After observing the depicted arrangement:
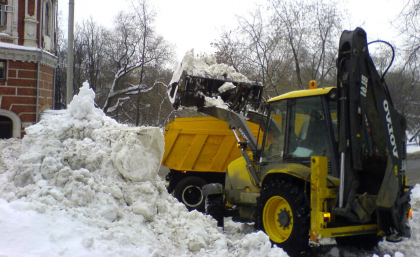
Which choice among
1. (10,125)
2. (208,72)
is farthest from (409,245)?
(10,125)

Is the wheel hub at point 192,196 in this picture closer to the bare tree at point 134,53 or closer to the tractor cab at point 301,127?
the tractor cab at point 301,127

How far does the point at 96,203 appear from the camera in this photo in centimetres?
446

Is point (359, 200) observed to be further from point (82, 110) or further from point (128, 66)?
point (128, 66)

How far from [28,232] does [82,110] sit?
2648mm

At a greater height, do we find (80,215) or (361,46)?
(361,46)

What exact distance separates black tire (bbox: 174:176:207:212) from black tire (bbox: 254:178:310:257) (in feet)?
11.7

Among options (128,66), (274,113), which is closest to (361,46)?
(274,113)

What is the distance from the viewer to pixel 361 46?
495cm

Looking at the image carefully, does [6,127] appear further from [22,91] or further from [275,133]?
[275,133]

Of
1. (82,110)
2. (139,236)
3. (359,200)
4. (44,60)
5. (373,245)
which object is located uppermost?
(44,60)

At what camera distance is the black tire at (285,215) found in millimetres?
5037

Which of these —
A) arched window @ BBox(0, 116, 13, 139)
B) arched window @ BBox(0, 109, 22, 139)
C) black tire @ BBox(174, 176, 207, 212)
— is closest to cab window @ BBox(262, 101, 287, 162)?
black tire @ BBox(174, 176, 207, 212)

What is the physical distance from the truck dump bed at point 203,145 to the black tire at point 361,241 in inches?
143

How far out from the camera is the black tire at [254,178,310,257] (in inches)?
198
